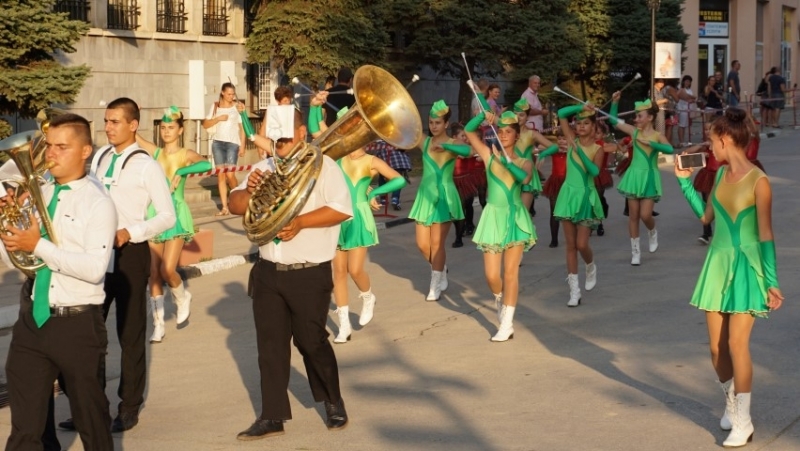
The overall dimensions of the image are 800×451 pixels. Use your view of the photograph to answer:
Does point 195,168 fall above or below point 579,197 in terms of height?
above

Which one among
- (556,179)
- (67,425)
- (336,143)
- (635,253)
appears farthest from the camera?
(556,179)

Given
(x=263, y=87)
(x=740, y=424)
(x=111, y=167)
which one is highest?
(x=263, y=87)

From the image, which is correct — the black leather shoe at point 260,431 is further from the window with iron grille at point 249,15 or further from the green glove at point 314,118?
the window with iron grille at point 249,15

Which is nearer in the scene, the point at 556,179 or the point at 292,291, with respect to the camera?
the point at 292,291

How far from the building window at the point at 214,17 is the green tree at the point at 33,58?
11748mm

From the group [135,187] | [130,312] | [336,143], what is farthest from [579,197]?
[130,312]

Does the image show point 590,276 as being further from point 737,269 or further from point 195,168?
point 737,269

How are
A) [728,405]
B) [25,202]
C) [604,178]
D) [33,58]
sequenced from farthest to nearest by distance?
[33,58] < [604,178] < [728,405] < [25,202]

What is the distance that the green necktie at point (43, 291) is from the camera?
6.22 meters

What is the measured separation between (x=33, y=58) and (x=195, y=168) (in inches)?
291

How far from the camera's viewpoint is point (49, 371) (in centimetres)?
629

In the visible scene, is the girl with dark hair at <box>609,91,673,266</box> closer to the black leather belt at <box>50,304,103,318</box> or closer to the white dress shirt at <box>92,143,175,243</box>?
the white dress shirt at <box>92,143,175,243</box>

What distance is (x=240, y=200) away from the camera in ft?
25.2

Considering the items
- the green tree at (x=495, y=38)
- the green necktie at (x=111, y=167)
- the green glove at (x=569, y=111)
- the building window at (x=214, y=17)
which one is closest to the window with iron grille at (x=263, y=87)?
the building window at (x=214, y=17)
